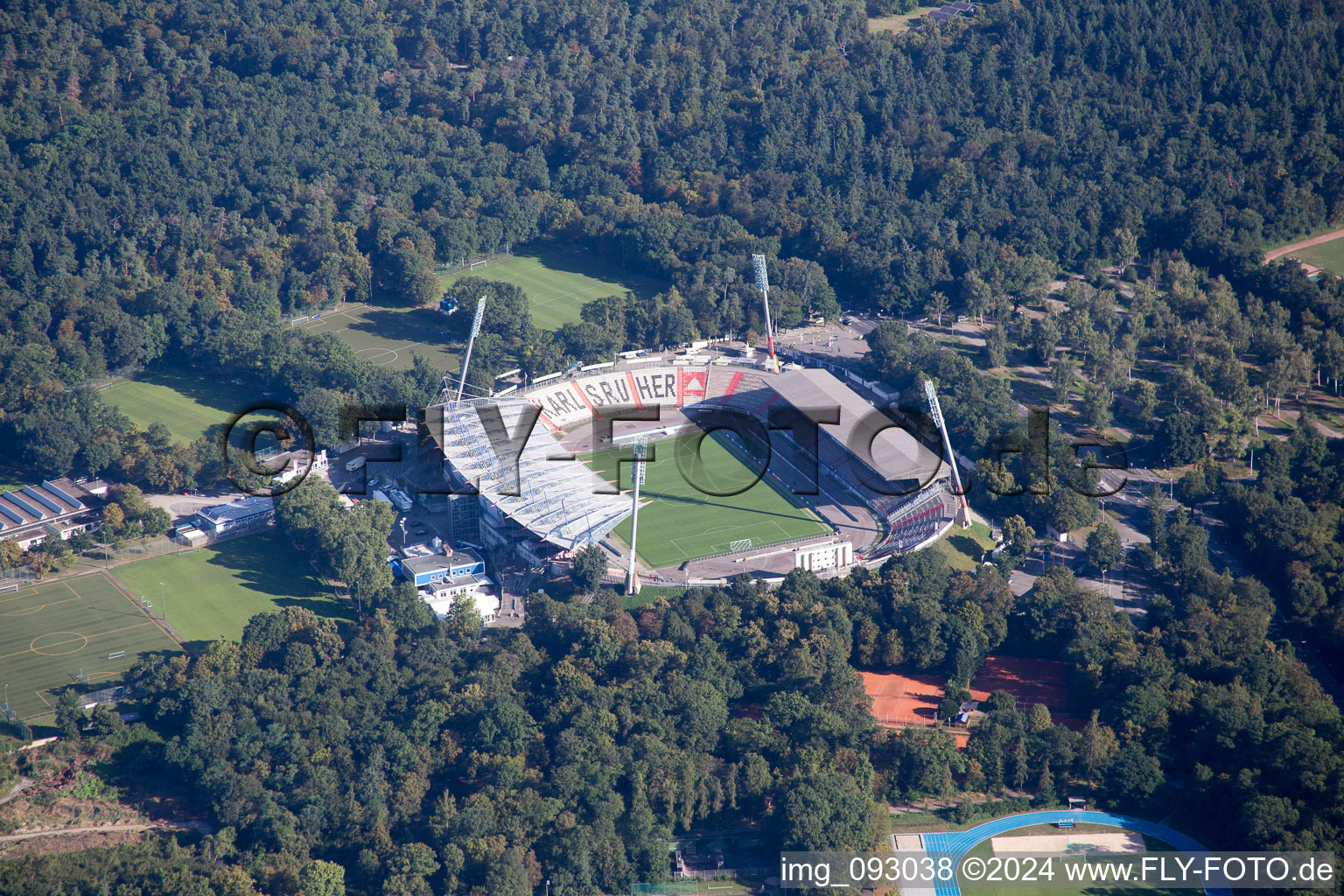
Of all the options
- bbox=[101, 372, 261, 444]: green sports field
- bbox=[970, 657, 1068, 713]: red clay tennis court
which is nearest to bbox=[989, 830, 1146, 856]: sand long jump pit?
bbox=[970, 657, 1068, 713]: red clay tennis court

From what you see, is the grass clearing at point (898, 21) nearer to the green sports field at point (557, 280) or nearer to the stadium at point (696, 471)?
the green sports field at point (557, 280)

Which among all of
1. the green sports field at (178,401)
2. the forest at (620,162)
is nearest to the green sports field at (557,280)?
the forest at (620,162)

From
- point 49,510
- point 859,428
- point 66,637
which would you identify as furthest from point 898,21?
point 66,637

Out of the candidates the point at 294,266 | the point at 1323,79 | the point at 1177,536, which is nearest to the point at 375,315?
the point at 294,266

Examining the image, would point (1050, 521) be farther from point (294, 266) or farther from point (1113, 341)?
point (294, 266)

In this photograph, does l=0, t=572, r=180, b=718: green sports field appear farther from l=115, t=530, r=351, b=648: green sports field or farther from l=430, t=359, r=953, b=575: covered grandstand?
l=430, t=359, r=953, b=575: covered grandstand

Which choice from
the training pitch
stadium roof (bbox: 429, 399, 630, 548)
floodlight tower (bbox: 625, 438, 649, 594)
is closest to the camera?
floodlight tower (bbox: 625, 438, 649, 594)
